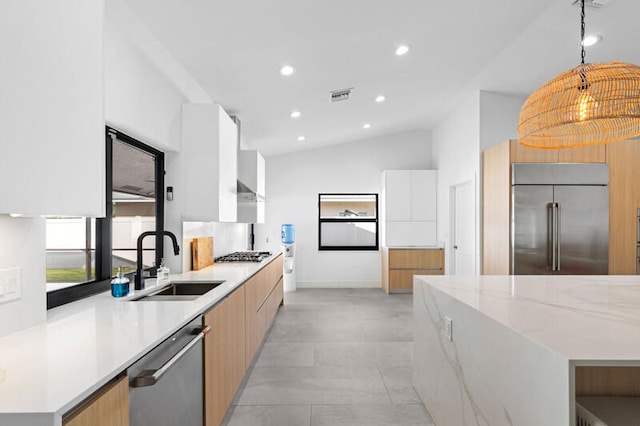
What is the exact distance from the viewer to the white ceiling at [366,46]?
2.52m

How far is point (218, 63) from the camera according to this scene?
121 inches

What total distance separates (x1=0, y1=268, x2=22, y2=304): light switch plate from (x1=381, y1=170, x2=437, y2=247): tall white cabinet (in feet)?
18.9

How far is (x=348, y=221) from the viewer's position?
730cm

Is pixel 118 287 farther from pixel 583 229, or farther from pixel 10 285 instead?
pixel 583 229

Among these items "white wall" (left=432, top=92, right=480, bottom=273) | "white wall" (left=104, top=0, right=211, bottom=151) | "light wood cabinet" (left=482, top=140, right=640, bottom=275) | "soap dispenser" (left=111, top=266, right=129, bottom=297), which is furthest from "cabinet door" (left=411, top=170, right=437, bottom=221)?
"soap dispenser" (left=111, top=266, right=129, bottom=297)

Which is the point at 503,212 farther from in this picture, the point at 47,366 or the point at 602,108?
the point at 47,366

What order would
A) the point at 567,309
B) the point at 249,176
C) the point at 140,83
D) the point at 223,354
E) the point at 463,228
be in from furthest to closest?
the point at 463,228, the point at 249,176, the point at 140,83, the point at 223,354, the point at 567,309

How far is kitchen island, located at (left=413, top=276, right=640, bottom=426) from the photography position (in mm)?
1141

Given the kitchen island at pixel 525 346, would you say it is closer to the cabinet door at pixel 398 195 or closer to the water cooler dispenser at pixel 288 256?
the cabinet door at pixel 398 195

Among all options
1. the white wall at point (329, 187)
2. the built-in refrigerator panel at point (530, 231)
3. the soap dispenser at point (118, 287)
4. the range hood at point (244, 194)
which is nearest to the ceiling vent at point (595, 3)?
the built-in refrigerator panel at point (530, 231)

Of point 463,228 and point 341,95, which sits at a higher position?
point 341,95

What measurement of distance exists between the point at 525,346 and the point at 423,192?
5662 millimetres

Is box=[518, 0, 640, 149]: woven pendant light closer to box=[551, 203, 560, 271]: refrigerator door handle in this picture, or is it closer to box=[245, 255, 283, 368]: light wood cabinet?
box=[551, 203, 560, 271]: refrigerator door handle

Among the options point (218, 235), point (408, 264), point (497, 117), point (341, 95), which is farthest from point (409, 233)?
point (218, 235)
